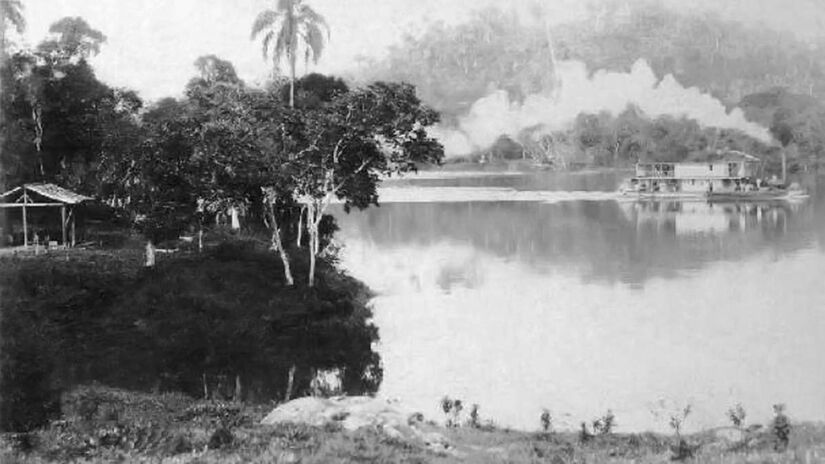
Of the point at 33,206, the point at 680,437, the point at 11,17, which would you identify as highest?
the point at 11,17

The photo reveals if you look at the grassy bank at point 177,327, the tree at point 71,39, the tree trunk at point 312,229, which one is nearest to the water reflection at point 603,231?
the tree trunk at point 312,229

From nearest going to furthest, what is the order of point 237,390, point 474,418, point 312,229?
1. point 474,418
2. point 237,390
3. point 312,229

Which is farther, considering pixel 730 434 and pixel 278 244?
pixel 278 244

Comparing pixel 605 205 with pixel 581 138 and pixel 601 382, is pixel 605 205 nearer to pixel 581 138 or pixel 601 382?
pixel 581 138

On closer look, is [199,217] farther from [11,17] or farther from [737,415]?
[737,415]

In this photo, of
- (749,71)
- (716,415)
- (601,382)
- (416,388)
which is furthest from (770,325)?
(416,388)

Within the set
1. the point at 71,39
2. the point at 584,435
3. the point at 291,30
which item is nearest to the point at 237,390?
the point at 584,435
